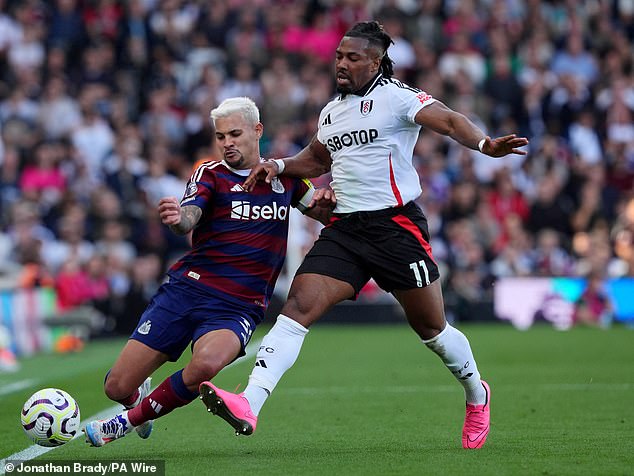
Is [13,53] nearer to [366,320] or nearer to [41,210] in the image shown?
[41,210]

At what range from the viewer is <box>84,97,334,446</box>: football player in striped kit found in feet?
24.0

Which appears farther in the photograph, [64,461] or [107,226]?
[107,226]

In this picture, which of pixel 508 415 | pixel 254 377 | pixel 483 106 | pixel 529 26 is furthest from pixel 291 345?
pixel 529 26

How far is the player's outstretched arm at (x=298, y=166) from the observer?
7.46m

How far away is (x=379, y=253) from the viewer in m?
7.46

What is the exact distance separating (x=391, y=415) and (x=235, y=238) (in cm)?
237

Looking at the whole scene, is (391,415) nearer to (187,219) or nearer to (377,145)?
(377,145)

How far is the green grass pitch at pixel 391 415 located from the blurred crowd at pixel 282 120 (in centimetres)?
310

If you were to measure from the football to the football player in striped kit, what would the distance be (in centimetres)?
21

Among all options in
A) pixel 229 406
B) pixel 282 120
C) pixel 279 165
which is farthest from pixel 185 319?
pixel 282 120

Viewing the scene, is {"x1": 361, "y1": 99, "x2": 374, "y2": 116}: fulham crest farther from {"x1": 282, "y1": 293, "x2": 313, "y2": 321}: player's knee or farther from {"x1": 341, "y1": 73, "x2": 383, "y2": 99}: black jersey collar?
{"x1": 282, "y1": 293, "x2": 313, "y2": 321}: player's knee

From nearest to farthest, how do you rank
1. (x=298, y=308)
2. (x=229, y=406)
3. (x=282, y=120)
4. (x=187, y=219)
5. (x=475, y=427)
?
1. (x=229, y=406)
2. (x=187, y=219)
3. (x=298, y=308)
4. (x=475, y=427)
5. (x=282, y=120)

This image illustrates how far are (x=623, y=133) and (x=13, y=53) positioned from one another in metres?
10.3

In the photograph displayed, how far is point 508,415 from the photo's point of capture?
9.09 meters
